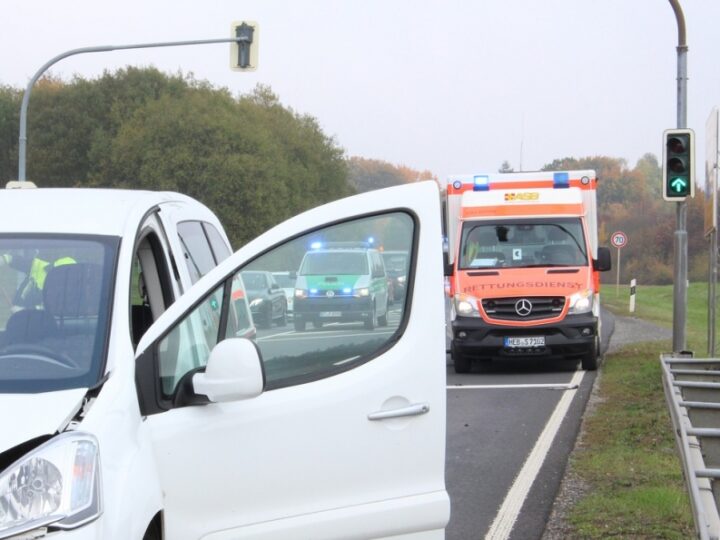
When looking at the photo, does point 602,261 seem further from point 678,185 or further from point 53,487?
point 53,487

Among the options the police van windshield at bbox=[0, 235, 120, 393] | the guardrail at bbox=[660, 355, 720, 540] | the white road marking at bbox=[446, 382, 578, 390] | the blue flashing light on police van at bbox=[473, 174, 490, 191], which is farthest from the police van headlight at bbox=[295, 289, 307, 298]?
the blue flashing light on police van at bbox=[473, 174, 490, 191]

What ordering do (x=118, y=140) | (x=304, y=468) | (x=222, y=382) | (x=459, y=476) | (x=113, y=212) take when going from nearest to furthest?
(x=222, y=382) < (x=304, y=468) < (x=113, y=212) < (x=459, y=476) < (x=118, y=140)

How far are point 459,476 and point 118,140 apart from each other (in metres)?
52.3

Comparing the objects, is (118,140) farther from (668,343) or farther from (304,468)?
(304,468)

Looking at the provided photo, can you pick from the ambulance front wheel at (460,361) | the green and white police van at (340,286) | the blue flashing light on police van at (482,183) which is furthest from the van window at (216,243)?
the blue flashing light on police van at (482,183)

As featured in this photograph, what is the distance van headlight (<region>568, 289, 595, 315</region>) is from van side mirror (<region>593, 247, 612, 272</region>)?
571 mm

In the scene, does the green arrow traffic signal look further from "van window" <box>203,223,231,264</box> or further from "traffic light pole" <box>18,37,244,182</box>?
"traffic light pole" <box>18,37,244,182</box>

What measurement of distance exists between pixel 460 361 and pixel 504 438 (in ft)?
19.2

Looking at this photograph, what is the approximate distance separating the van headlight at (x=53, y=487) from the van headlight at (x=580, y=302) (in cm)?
1268

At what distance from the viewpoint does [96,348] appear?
12.4 ft

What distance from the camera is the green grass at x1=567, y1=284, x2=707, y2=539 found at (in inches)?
259

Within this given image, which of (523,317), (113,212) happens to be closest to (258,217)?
(523,317)

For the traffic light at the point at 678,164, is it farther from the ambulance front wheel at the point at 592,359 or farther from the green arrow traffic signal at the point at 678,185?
the ambulance front wheel at the point at 592,359

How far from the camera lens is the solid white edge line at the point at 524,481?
22.2 ft
